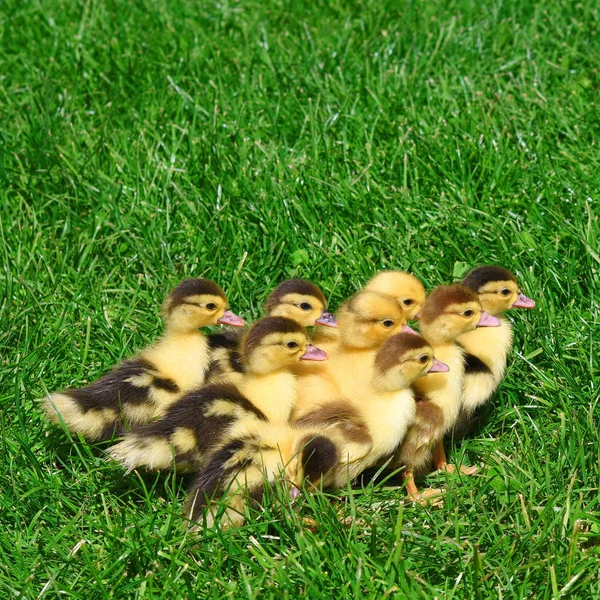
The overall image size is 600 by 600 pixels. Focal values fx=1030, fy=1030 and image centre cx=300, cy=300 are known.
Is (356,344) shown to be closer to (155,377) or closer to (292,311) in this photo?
(292,311)

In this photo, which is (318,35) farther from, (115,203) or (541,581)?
(541,581)

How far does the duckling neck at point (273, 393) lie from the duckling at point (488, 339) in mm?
713

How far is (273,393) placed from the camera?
3789 millimetres

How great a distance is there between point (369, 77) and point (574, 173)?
4.93 ft

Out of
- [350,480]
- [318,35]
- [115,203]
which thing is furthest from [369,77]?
[350,480]

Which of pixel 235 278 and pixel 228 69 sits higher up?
pixel 228 69

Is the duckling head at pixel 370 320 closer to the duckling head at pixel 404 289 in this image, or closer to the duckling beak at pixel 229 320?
the duckling head at pixel 404 289

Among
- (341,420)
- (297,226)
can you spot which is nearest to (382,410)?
(341,420)

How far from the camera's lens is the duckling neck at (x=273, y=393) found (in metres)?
3.75

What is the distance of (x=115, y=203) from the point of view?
17.3 ft

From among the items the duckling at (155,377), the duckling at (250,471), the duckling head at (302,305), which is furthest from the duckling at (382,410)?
the duckling at (155,377)

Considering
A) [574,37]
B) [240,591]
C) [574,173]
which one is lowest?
[240,591]

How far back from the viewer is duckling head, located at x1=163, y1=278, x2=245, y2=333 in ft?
13.3

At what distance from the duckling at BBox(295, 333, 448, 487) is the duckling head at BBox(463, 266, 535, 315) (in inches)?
21.3
